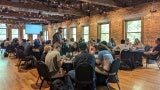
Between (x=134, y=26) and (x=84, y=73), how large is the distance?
7.09m

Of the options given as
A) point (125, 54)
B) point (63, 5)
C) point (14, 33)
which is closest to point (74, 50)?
point (125, 54)

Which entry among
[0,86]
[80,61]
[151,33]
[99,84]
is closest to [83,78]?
[80,61]

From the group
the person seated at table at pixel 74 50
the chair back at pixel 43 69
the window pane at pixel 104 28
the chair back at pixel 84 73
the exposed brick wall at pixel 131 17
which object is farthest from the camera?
the window pane at pixel 104 28

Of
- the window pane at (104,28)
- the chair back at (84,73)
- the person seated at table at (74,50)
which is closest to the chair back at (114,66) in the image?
the chair back at (84,73)

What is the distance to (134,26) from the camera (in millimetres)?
10000

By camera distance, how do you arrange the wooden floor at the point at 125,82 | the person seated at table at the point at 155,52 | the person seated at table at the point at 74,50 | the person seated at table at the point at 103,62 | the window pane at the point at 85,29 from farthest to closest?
1. the window pane at the point at 85,29
2. the person seated at table at the point at 155,52
3. the person seated at table at the point at 74,50
4. the wooden floor at the point at 125,82
5. the person seated at table at the point at 103,62

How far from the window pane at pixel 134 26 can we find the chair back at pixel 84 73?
22.2 feet

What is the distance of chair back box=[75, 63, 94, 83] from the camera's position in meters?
Answer: 3.56

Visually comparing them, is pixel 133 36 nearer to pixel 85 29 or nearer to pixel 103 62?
pixel 85 29

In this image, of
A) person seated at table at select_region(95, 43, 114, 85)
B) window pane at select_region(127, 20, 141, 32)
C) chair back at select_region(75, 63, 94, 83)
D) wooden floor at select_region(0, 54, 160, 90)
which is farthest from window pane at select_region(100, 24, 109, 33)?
chair back at select_region(75, 63, 94, 83)

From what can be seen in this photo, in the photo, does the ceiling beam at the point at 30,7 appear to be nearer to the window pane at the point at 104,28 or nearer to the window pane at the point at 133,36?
the window pane at the point at 104,28

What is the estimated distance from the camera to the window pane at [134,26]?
32.0 ft

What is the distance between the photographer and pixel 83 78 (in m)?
3.68

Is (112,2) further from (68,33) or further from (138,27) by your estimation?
(68,33)
